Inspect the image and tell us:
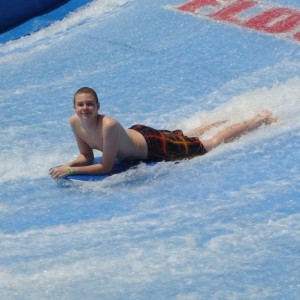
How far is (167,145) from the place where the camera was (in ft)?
16.6

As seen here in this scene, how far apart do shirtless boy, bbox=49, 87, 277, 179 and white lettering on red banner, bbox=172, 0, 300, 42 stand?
2.19m

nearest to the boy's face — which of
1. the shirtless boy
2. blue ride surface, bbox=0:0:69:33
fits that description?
the shirtless boy

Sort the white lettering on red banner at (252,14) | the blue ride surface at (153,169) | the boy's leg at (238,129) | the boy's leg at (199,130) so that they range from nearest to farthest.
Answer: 1. the blue ride surface at (153,169)
2. the boy's leg at (238,129)
3. the boy's leg at (199,130)
4. the white lettering on red banner at (252,14)

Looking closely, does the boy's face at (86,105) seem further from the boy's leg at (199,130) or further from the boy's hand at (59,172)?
the boy's leg at (199,130)

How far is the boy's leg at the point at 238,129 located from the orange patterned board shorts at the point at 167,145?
0.15m

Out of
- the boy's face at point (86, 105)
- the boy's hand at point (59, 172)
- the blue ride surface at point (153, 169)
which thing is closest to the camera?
the blue ride surface at point (153, 169)

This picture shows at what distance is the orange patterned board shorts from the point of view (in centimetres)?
503

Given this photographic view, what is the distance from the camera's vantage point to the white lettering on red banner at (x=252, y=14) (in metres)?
7.17

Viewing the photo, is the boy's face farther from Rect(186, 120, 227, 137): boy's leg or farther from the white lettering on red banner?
the white lettering on red banner

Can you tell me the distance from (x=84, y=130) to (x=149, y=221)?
81 centimetres

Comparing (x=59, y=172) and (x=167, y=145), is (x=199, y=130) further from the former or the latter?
(x=59, y=172)

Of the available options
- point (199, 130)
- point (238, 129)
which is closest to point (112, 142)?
point (199, 130)

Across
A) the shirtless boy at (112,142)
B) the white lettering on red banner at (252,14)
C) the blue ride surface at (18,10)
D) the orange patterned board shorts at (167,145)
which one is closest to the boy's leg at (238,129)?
the shirtless boy at (112,142)

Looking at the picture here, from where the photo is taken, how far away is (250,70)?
655cm
